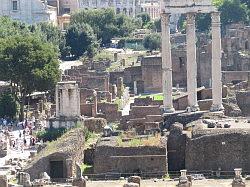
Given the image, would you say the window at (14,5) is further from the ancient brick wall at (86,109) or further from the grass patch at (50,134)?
the grass patch at (50,134)

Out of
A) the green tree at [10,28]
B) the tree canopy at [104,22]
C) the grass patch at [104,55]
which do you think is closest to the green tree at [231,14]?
the tree canopy at [104,22]

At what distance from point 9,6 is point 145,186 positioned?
274 ft

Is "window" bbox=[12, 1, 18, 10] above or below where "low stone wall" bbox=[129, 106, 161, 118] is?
above

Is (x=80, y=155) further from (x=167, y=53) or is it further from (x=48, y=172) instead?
(x=167, y=53)

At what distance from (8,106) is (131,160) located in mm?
20706

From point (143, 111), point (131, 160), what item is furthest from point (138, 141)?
point (143, 111)

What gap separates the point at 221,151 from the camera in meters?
34.2

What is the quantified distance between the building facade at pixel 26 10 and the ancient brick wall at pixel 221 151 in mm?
77351

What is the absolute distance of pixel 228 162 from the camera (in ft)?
112

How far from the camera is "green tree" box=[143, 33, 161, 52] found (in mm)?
90562

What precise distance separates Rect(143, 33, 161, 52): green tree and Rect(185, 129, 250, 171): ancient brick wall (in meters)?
55.1

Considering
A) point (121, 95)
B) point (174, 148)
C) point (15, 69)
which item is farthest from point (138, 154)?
point (121, 95)

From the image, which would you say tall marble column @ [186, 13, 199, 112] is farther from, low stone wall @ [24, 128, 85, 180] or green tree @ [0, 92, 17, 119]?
green tree @ [0, 92, 17, 119]

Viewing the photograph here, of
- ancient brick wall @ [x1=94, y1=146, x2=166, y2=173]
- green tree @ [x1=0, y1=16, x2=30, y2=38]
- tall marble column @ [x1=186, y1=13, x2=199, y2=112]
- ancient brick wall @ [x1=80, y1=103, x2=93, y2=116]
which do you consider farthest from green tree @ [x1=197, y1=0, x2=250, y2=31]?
ancient brick wall @ [x1=94, y1=146, x2=166, y2=173]
